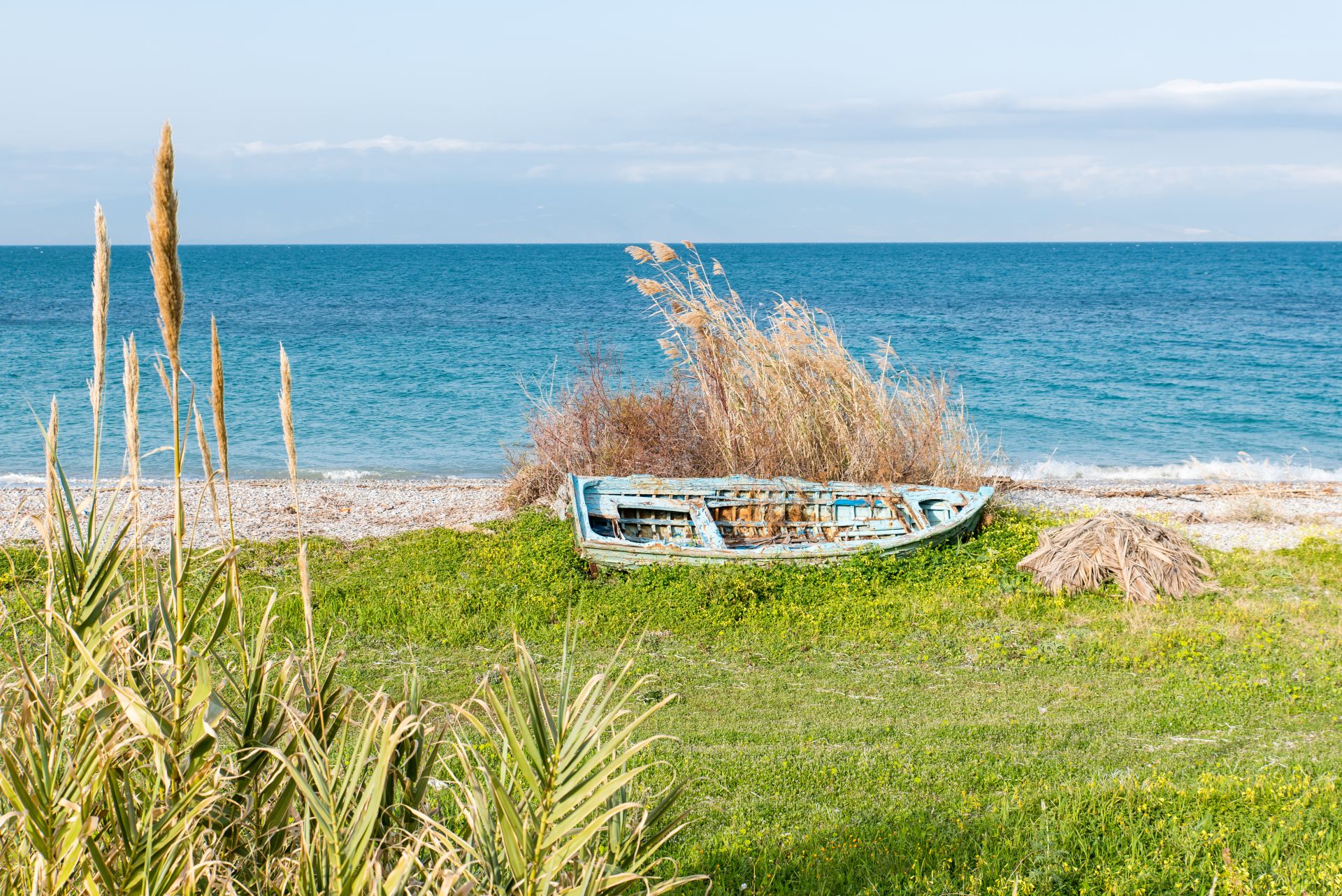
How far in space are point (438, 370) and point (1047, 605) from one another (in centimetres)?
2627

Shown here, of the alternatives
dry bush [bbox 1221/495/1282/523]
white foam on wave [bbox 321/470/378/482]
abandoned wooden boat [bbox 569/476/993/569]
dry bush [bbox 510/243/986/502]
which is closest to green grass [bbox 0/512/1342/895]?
abandoned wooden boat [bbox 569/476/993/569]

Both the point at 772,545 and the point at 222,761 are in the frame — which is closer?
the point at 222,761

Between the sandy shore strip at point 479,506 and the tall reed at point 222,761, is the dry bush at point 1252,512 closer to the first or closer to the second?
the sandy shore strip at point 479,506

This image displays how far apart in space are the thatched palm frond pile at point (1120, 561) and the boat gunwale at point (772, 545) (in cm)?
122

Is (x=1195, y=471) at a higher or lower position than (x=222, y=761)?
lower

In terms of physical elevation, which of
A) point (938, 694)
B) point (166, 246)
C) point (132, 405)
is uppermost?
point (166, 246)

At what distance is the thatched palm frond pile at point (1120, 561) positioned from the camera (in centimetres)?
1005

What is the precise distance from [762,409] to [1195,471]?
12852mm

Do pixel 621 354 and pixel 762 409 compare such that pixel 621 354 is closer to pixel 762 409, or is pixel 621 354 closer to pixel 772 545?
pixel 762 409

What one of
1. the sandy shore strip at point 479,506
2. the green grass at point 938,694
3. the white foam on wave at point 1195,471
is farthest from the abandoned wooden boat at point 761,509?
the white foam on wave at point 1195,471

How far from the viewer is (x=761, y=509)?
1234 cm

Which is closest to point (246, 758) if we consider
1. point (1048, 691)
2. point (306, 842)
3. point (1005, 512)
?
point (306, 842)

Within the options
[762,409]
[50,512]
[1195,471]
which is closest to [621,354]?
[762,409]

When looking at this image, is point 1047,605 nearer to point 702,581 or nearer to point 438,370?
point 702,581
